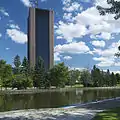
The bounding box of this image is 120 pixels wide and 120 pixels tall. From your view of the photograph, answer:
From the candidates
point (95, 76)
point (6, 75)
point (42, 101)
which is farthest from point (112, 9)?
point (95, 76)

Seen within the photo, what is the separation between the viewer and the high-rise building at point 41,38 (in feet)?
499

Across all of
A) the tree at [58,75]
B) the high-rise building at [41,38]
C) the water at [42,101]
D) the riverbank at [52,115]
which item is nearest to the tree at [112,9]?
the riverbank at [52,115]

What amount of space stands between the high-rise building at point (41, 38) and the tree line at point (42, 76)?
2376cm

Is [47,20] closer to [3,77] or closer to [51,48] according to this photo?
[51,48]

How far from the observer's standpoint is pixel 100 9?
13.2 metres

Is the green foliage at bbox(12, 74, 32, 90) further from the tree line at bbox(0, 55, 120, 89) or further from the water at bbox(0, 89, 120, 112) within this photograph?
the water at bbox(0, 89, 120, 112)

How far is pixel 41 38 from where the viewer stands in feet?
503

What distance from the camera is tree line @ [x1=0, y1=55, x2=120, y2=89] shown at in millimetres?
80244

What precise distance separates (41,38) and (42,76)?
58.5 m

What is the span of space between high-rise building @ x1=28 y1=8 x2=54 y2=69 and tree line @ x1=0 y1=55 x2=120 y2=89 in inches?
935

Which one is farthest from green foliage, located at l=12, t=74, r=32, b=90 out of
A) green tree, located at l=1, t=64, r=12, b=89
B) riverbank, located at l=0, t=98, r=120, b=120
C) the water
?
riverbank, located at l=0, t=98, r=120, b=120

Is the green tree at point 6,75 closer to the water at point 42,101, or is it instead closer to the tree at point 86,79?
the water at point 42,101

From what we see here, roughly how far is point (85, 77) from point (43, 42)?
37.7m

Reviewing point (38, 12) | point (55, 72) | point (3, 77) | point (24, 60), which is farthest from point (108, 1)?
point (38, 12)
